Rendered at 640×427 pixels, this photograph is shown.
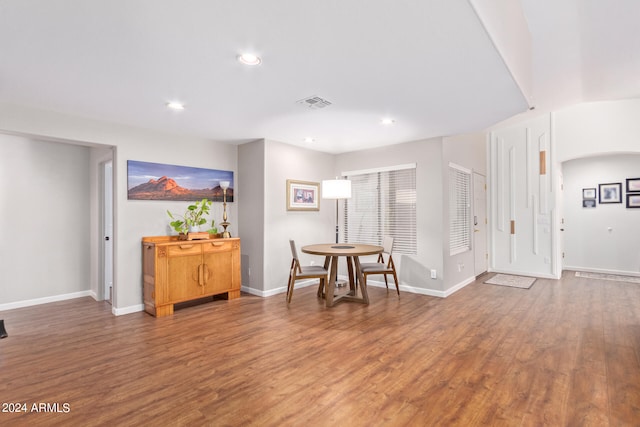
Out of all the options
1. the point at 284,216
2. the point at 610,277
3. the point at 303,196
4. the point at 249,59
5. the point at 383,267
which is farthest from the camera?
the point at 610,277

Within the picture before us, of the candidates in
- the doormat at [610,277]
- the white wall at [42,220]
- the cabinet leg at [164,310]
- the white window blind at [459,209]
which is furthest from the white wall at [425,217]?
the white wall at [42,220]

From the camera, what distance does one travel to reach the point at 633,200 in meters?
5.93

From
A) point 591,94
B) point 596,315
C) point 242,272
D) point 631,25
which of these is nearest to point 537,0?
point 631,25

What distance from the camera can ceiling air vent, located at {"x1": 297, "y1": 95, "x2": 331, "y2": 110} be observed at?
3.13 metres

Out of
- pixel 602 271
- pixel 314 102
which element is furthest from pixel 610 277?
pixel 314 102

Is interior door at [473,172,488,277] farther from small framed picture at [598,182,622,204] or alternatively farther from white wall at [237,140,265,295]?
white wall at [237,140,265,295]

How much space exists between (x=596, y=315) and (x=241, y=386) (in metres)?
4.10

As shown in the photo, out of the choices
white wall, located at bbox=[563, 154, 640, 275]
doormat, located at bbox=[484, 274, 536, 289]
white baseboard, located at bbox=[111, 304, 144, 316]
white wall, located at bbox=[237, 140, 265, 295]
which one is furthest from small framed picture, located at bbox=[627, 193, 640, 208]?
white baseboard, located at bbox=[111, 304, 144, 316]

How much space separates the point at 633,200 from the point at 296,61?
7013 mm

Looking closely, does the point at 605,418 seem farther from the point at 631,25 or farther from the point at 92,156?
the point at 92,156

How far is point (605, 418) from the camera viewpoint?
1.89 meters

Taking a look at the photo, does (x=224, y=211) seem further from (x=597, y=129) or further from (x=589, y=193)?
(x=589, y=193)

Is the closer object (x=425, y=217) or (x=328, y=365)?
(x=328, y=365)

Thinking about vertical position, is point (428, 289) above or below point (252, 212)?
below
